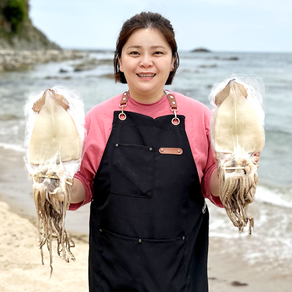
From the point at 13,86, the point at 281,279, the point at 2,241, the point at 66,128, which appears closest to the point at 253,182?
the point at 66,128

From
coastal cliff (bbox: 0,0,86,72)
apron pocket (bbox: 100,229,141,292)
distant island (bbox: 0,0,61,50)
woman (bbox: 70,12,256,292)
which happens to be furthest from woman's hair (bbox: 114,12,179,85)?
distant island (bbox: 0,0,61,50)

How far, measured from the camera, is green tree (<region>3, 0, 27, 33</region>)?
3553 cm

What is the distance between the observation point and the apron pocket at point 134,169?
1.42m

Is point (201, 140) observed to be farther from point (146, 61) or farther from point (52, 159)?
point (52, 159)

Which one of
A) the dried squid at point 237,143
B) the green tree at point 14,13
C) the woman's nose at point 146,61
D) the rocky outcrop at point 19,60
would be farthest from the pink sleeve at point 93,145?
the green tree at point 14,13

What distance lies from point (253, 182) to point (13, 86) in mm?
15304

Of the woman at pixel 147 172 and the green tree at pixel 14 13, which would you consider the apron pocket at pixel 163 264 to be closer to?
the woman at pixel 147 172

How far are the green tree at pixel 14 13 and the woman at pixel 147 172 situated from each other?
38.3 meters

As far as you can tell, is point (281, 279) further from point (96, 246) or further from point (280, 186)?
point (280, 186)

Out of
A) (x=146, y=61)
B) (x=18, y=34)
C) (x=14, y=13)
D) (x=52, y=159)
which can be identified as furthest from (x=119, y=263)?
(x=18, y=34)

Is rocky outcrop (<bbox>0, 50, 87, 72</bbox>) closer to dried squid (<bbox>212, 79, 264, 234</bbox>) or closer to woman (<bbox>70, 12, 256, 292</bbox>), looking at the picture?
woman (<bbox>70, 12, 256, 292</bbox>)

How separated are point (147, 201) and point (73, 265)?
154 cm

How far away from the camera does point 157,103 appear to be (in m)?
1.52

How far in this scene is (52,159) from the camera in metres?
1.22
